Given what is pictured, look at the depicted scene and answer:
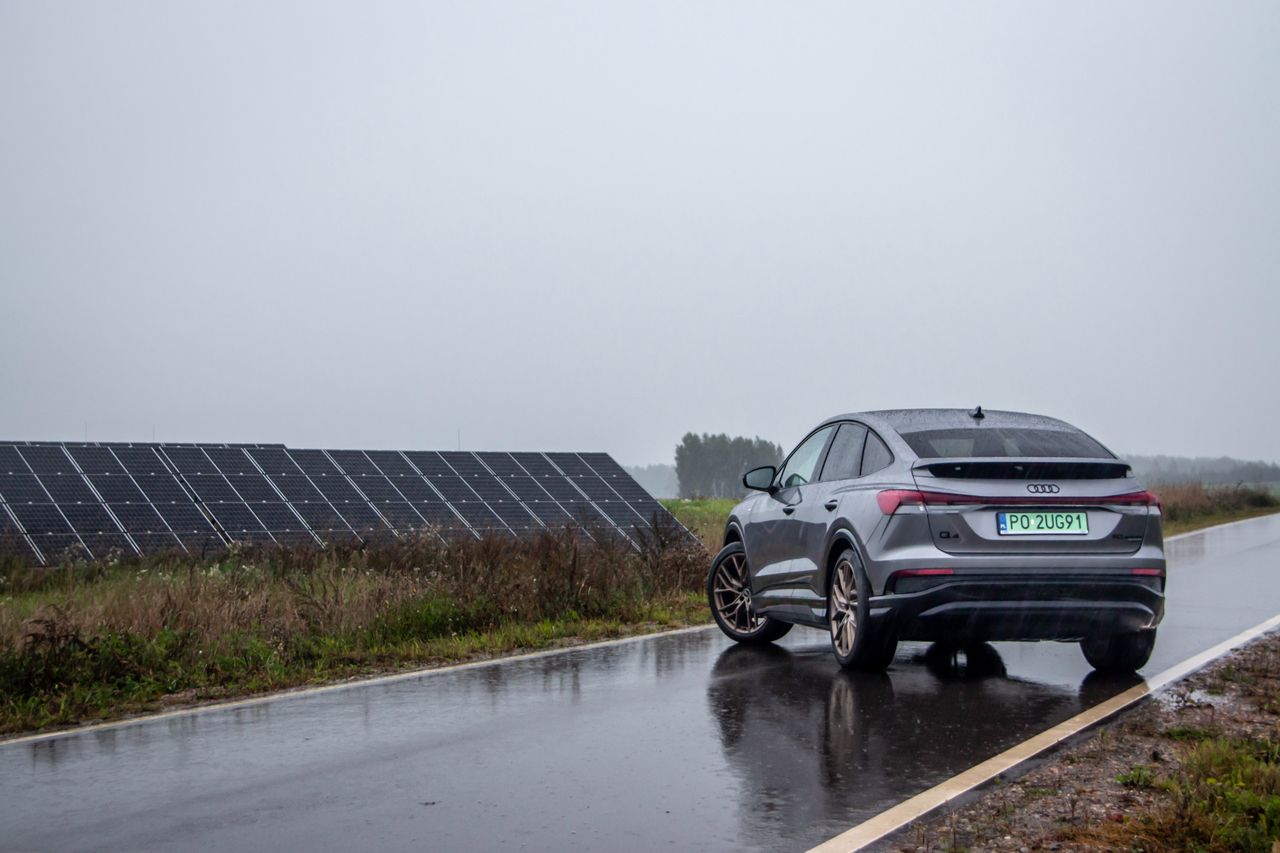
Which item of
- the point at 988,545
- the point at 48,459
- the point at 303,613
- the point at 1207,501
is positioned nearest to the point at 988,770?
the point at 988,545

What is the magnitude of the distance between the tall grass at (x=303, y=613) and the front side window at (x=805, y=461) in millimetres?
2234

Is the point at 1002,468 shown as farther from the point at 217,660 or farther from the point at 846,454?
the point at 217,660

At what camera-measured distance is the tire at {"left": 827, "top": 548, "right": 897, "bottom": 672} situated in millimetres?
8812

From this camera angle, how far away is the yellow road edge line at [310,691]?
7.64 meters

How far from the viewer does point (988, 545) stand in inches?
335

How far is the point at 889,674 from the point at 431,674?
3.18m

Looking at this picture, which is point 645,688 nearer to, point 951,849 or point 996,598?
point 996,598

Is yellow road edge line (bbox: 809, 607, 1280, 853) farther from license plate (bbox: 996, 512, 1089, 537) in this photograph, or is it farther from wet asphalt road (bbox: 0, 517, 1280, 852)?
license plate (bbox: 996, 512, 1089, 537)

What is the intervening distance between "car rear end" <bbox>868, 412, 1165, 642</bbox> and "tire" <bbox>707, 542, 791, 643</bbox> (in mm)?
2513

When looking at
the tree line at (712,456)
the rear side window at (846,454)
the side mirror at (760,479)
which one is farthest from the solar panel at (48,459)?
the tree line at (712,456)

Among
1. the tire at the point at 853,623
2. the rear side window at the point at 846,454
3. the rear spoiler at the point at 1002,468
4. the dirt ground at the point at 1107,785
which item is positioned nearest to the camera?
the dirt ground at the point at 1107,785

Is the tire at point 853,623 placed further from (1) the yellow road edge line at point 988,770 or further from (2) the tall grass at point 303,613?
(2) the tall grass at point 303,613

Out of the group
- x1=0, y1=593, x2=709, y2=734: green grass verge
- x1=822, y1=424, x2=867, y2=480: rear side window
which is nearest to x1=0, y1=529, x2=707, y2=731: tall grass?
x1=0, y1=593, x2=709, y2=734: green grass verge

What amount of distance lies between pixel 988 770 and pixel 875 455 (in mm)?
3431
